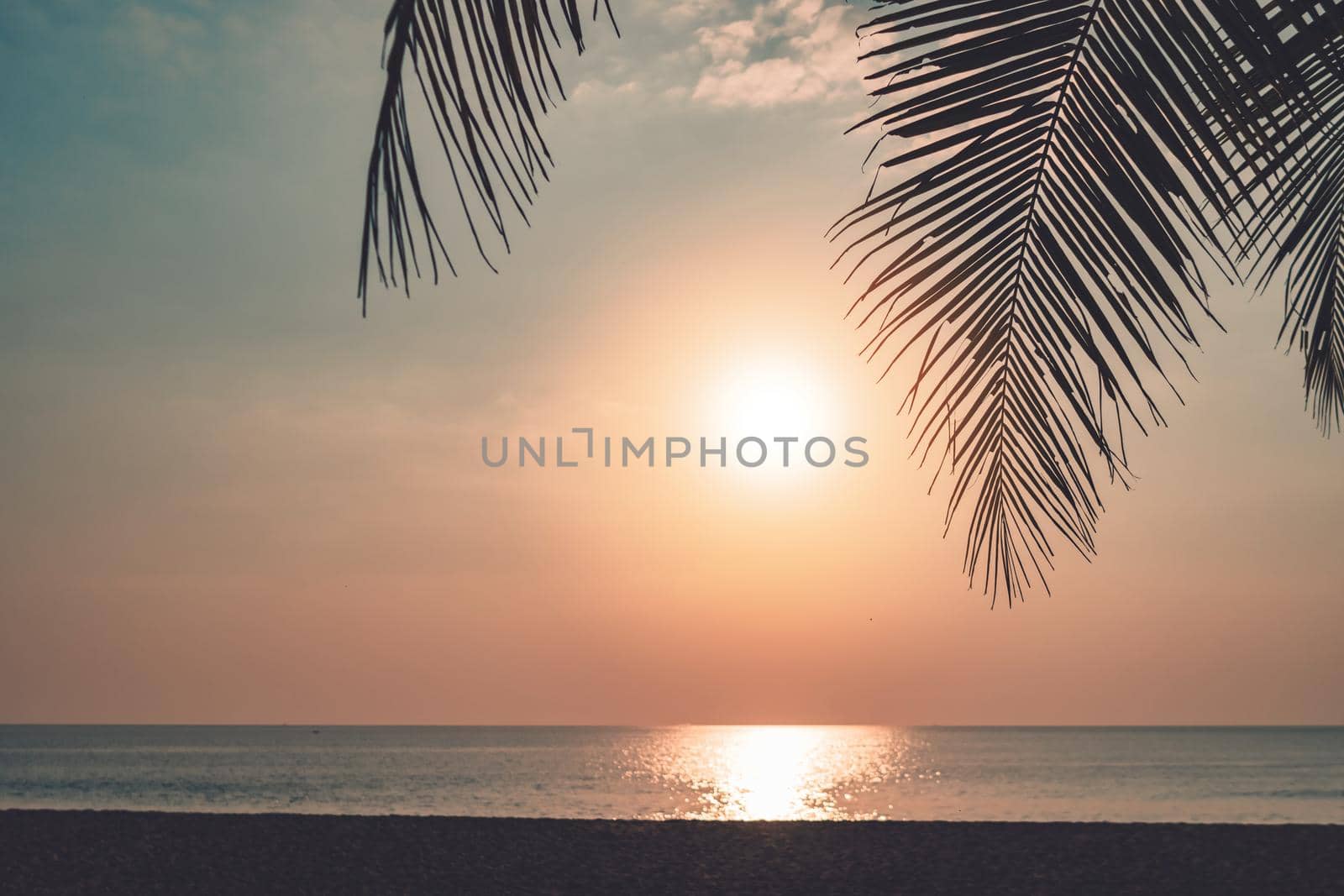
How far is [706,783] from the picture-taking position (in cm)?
5456

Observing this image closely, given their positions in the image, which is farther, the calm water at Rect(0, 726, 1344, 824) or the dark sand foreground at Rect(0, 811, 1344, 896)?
the calm water at Rect(0, 726, 1344, 824)

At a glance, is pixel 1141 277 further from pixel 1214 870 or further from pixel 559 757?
pixel 559 757

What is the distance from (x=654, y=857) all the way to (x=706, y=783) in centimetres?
4199

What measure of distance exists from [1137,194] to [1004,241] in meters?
0.25

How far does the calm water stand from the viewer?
119 feet

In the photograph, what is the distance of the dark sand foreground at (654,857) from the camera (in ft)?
41.8

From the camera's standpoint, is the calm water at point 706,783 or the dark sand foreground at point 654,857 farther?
the calm water at point 706,783

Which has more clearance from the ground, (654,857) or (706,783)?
(706,783)

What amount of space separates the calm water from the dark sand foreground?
56.9ft

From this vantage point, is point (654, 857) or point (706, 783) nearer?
point (654, 857)

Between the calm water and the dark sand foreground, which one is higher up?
the calm water

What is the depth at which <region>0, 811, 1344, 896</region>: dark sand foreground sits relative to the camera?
41.8 ft

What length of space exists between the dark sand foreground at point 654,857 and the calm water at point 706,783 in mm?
17329

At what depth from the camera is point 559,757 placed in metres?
83.1
